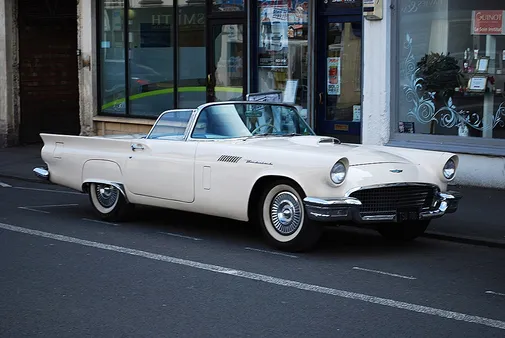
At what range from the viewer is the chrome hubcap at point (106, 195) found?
1065 centimetres

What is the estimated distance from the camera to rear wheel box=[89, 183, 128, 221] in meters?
10.6

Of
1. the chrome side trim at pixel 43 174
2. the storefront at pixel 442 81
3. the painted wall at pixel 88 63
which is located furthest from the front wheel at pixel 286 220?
the painted wall at pixel 88 63

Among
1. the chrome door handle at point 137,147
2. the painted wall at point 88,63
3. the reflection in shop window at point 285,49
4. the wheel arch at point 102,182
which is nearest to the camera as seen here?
the chrome door handle at point 137,147

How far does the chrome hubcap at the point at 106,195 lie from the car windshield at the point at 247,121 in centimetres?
134

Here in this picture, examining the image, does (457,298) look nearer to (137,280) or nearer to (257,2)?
(137,280)

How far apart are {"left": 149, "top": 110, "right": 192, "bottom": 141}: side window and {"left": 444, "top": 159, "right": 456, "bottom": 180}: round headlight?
2.81m

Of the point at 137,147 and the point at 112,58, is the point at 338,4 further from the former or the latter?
the point at 137,147

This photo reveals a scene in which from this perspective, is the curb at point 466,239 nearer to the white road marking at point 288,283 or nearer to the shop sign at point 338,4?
the white road marking at point 288,283

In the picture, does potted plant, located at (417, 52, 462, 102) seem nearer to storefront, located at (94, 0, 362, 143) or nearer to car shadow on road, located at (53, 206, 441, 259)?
storefront, located at (94, 0, 362, 143)

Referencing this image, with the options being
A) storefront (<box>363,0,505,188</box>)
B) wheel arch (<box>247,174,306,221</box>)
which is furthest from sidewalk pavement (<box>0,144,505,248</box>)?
wheel arch (<box>247,174,306,221</box>)

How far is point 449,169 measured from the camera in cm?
941

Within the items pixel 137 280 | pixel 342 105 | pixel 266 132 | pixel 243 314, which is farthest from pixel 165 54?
pixel 243 314

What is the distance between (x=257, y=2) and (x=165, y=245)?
26.8 ft

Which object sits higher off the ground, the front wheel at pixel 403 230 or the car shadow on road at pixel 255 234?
the front wheel at pixel 403 230
